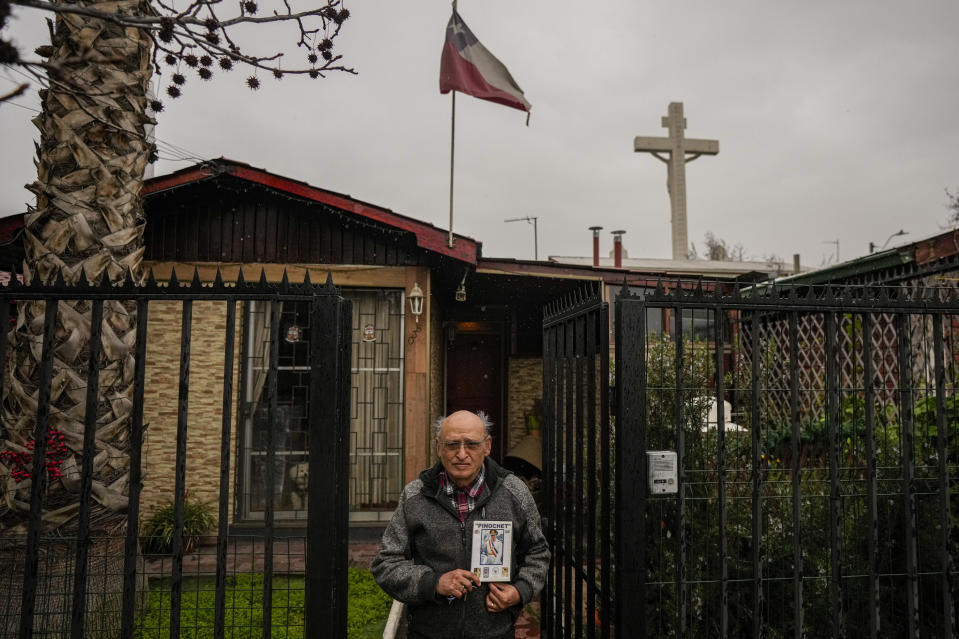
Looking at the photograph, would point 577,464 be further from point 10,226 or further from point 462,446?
point 10,226

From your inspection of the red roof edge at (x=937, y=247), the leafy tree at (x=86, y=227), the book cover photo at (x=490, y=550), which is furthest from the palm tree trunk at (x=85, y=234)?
the red roof edge at (x=937, y=247)

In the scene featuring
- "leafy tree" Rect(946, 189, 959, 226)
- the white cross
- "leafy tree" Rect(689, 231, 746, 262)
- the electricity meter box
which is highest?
"leafy tree" Rect(689, 231, 746, 262)

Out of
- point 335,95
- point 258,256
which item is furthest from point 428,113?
point 258,256

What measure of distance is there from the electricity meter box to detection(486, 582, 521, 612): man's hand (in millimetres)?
754

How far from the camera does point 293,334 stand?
6.71 meters

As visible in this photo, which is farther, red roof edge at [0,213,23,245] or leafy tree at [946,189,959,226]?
leafy tree at [946,189,959,226]

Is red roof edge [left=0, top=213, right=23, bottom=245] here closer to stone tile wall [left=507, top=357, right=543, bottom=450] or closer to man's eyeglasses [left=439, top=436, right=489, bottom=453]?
man's eyeglasses [left=439, top=436, right=489, bottom=453]

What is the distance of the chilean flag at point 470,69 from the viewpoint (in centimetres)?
728

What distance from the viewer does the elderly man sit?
98.1 inches

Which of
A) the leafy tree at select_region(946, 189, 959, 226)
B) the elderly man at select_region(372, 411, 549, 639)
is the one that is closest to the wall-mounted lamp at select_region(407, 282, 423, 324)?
the elderly man at select_region(372, 411, 549, 639)

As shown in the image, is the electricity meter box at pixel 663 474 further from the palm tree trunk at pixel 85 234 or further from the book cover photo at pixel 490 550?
the palm tree trunk at pixel 85 234

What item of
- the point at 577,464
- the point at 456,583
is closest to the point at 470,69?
the point at 577,464

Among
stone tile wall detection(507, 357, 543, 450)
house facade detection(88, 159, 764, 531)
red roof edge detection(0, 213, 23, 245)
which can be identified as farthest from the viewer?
stone tile wall detection(507, 357, 543, 450)

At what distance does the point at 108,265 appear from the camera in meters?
3.97
